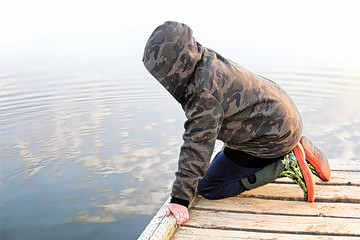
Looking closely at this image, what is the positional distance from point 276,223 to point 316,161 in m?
0.61

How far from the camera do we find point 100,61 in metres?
11.2

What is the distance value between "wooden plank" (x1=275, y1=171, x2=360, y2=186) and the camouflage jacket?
2.12ft

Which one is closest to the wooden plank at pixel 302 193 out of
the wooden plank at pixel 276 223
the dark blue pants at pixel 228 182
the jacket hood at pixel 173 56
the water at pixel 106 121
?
the dark blue pants at pixel 228 182

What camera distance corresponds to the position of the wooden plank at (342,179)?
278cm

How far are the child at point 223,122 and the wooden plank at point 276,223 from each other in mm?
154

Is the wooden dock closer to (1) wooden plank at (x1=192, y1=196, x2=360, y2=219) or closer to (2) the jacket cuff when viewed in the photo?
(1) wooden plank at (x1=192, y1=196, x2=360, y2=219)

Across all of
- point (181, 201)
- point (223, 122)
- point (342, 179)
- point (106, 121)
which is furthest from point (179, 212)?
point (106, 121)

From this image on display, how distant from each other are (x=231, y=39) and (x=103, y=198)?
36.5ft

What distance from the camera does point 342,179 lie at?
2.83 meters

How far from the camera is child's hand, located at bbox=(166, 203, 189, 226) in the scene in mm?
2305

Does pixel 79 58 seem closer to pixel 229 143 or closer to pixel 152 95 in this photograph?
pixel 152 95

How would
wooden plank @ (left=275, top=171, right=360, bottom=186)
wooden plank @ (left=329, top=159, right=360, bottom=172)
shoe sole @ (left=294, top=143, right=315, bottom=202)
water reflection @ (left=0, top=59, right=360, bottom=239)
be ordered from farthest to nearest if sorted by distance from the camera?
water reflection @ (left=0, top=59, right=360, bottom=239), wooden plank @ (left=329, top=159, right=360, bottom=172), wooden plank @ (left=275, top=171, right=360, bottom=186), shoe sole @ (left=294, top=143, right=315, bottom=202)

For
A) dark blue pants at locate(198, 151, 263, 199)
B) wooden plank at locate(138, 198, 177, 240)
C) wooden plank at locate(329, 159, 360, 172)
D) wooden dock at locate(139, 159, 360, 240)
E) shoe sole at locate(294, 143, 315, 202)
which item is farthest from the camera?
wooden plank at locate(329, 159, 360, 172)

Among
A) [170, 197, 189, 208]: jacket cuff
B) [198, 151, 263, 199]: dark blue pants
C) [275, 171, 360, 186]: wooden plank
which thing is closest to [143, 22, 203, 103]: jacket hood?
[170, 197, 189, 208]: jacket cuff
